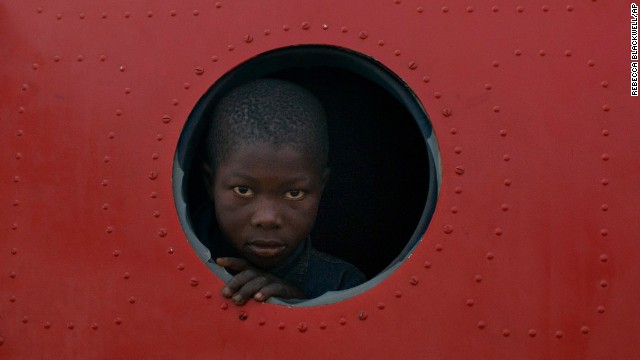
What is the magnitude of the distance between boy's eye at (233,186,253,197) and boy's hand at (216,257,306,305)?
0.20 m

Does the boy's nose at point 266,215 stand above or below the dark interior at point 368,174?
below

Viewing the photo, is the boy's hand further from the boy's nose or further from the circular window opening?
the circular window opening

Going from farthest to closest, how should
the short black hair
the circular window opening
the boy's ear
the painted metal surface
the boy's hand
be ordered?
the circular window opening < the boy's ear < the short black hair < the boy's hand < the painted metal surface

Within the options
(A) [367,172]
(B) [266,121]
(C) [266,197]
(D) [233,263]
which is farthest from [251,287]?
(A) [367,172]

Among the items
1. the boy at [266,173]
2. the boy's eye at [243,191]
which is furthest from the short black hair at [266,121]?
the boy's eye at [243,191]

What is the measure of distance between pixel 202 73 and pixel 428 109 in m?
0.67

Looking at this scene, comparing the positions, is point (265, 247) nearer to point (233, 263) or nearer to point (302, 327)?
point (233, 263)

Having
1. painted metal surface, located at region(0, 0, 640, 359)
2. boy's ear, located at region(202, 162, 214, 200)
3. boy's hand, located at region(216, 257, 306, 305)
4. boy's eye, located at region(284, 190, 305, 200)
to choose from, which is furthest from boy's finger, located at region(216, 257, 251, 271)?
boy's ear, located at region(202, 162, 214, 200)

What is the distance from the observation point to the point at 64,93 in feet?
9.15

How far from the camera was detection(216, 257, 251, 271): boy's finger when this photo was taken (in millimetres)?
2705

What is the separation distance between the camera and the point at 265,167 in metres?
2.74

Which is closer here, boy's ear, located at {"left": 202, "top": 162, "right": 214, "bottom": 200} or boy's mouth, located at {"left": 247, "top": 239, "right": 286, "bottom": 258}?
boy's mouth, located at {"left": 247, "top": 239, "right": 286, "bottom": 258}

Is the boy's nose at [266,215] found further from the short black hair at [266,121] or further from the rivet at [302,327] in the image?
the rivet at [302,327]

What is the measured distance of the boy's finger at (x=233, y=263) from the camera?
2.71 meters
